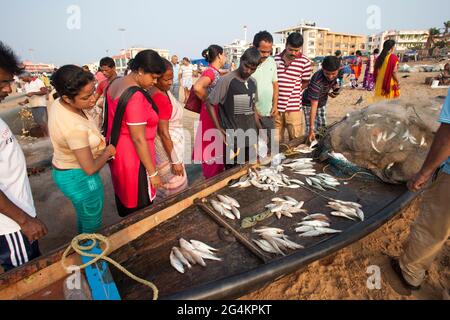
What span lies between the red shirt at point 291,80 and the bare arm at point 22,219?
512 cm

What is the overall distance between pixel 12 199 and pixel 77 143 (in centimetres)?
74

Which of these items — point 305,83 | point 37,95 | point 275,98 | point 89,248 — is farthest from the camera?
point 37,95

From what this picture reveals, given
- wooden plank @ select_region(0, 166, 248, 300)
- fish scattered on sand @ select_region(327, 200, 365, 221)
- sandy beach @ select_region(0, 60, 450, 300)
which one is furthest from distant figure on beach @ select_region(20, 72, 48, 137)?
fish scattered on sand @ select_region(327, 200, 365, 221)

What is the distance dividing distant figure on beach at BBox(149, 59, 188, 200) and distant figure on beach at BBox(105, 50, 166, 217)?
35 centimetres

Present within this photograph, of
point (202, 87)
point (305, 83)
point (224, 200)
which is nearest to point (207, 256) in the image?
point (224, 200)

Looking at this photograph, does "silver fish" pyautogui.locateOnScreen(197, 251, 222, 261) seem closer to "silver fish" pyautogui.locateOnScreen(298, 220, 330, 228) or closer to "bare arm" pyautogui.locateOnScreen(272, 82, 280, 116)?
"silver fish" pyautogui.locateOnScreen(298, 220, 330, 228)

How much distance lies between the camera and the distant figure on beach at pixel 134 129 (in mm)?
2848

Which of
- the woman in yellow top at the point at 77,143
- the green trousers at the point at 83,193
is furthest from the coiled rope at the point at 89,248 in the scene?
the woman in yellow top at the point at 77,143

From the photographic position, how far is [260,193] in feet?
13.1

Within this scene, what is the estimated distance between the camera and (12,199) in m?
2.27

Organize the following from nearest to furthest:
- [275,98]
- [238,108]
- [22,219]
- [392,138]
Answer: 1. [22,219]
2. [392,138]
3. [238,108]
4. [275,98]

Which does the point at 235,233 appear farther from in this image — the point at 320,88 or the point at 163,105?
the point at 320,88

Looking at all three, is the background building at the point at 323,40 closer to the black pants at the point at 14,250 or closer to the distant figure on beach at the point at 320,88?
the distant figure on beach at the point at 320,88
